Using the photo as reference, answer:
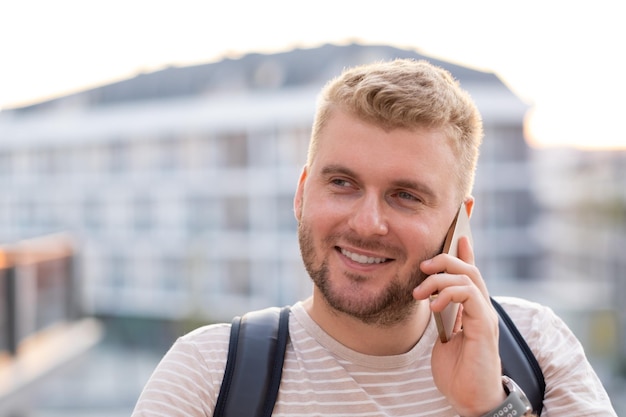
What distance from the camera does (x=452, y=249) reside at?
1165mm

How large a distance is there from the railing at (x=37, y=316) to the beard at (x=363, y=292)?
4.95 m

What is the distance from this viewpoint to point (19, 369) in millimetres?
5793

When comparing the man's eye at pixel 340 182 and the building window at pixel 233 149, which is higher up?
the man's eye at pixel 340 182

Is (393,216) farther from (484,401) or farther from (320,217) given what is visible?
(484,401)

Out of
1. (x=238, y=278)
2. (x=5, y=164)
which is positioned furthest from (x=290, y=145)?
(x=5, y=164)

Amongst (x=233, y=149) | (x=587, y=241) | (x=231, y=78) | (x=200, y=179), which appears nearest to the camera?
(x=233, y=149)

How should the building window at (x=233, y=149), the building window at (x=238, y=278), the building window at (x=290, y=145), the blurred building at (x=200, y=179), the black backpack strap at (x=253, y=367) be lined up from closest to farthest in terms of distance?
1. the black backpack strap at (x=253, y=367)
2. the building window at (x=290, y=145)
3. the blurred building at (x=200, y=179)
4. the building window at (x=233, y=149)
5. the building window at (x=238, y=278)

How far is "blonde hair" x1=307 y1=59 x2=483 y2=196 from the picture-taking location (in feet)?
3.62

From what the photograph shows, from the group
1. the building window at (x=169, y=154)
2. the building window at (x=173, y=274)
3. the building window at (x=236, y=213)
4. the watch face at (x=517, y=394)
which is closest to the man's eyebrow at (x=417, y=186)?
the watch face at (x=517, y=394)

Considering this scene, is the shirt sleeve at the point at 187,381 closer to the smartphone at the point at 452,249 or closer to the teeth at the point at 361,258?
the teeth at the point at 361,258

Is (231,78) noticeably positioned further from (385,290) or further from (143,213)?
(385,290)

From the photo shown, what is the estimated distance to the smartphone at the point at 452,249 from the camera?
3.65 feet

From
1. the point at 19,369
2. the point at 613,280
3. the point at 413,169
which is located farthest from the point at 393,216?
the point at 613,280

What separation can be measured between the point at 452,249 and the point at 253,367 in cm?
40
